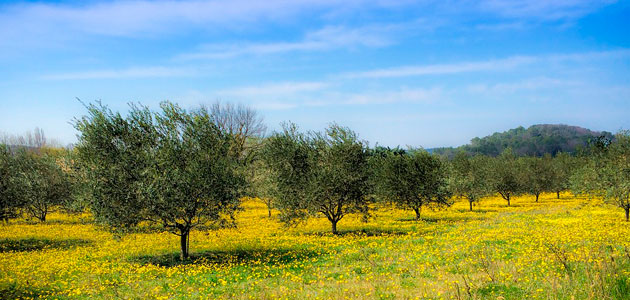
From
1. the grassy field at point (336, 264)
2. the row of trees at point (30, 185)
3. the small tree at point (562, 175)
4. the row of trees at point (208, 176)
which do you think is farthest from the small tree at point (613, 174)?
the row of trees at point (30, 185)

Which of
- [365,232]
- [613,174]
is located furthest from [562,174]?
[365,232]

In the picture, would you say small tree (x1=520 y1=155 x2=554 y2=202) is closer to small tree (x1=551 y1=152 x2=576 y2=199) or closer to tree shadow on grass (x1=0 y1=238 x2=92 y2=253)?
small tree (x1=551 y1=152 x2=576 y2=199)

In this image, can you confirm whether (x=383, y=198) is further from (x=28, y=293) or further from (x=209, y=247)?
(x=28, y=293)

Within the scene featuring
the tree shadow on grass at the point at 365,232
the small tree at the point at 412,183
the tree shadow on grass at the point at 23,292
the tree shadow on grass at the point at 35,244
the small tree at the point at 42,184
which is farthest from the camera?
the small tree at the point at 42,184

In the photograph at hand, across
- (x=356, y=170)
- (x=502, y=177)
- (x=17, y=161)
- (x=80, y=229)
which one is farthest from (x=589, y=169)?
(x=17, y=161)

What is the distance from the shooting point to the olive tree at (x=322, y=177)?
30219 mm

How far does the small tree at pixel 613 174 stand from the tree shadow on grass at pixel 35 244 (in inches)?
1678

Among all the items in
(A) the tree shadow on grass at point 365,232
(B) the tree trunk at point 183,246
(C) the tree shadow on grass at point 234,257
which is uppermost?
(B) the tree trunk at point 183,246

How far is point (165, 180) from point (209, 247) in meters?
7.85

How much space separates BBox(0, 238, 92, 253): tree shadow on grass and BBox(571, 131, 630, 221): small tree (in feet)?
140

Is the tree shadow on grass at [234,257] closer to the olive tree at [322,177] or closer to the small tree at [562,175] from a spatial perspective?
the olive tree at [322,177]

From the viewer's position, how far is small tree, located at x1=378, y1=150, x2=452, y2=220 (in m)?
40.5

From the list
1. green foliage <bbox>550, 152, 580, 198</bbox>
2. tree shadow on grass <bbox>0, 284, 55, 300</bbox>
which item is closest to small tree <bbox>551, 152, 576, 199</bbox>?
green foliage <bbox>550, 152, 580, 198</bbox>

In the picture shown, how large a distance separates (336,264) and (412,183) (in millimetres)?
23567
